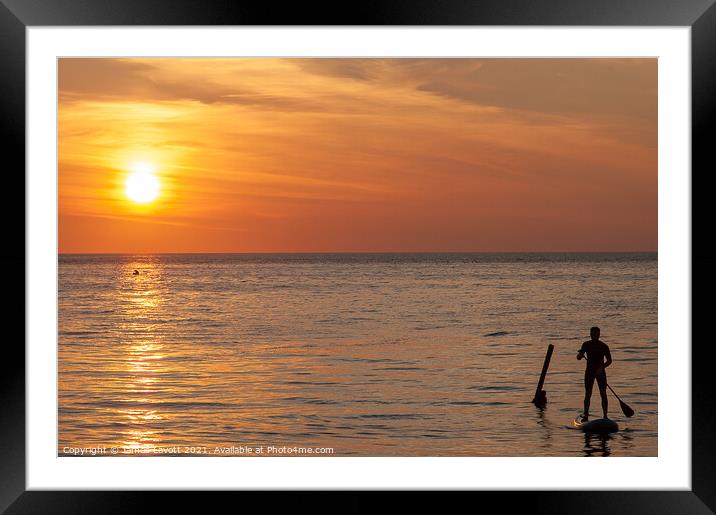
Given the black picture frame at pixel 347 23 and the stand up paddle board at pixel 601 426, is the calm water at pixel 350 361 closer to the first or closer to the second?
the stand up paddle board at pixel 601 426

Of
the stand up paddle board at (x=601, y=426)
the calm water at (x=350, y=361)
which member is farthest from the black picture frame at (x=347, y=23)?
the stand up paddle board at (x=601, y=426)

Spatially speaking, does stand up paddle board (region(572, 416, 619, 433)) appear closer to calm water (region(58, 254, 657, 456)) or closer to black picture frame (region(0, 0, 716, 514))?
calm water (region(58, 254, 657, 456))

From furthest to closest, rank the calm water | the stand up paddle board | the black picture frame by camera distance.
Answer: the calm water
the stand up paddle board
the black picture frame

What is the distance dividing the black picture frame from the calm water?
5.44 metres

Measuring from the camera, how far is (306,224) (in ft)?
139

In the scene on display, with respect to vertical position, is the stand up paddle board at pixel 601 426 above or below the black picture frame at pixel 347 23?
below

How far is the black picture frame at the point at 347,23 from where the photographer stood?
2959mm

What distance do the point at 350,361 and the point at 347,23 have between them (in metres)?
13.9

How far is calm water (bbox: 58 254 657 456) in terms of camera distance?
9.77 metres

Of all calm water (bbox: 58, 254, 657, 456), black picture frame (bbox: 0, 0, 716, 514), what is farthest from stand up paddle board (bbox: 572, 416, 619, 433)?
black picture frame (bbox: 0, 0, 716, 514)

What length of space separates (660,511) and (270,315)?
77.0ft

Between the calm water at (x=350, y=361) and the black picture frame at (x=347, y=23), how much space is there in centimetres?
544

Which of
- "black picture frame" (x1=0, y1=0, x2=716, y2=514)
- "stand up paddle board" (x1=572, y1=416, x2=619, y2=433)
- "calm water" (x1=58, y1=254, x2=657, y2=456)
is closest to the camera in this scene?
"black picture frame" (x1=0, y1=0, x2=716, y2=514)

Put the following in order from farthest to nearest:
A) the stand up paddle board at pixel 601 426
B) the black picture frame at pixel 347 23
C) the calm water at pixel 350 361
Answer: the calm water at pixel 350 361
the stand up paddle board at pixel 601 426
the black picture frame at pixel 347 23
